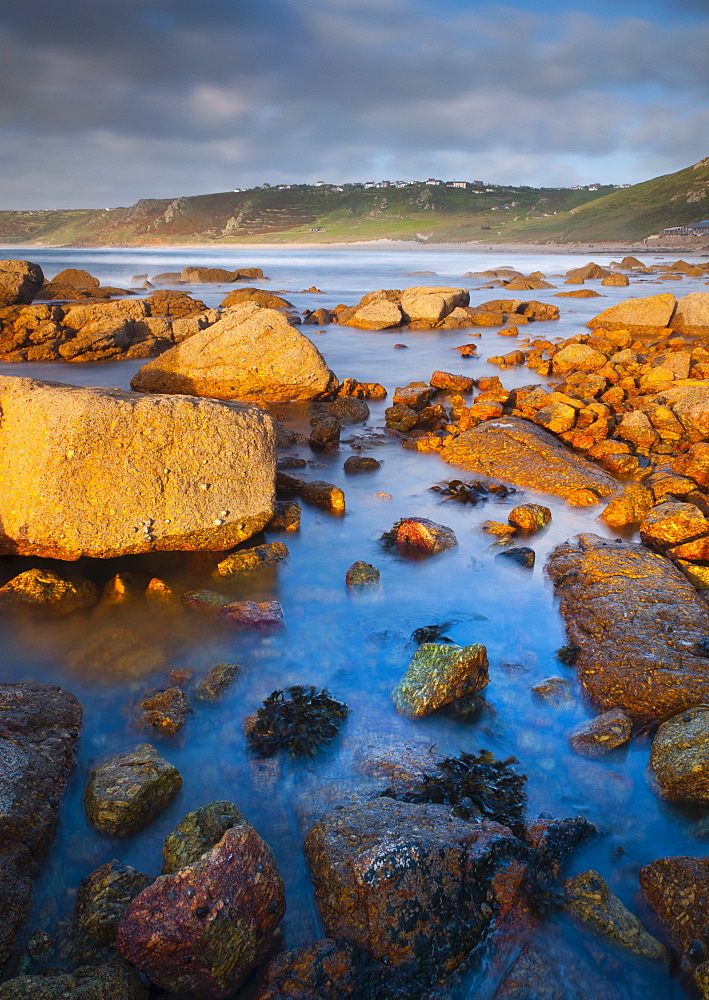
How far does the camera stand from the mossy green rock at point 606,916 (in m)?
2.89

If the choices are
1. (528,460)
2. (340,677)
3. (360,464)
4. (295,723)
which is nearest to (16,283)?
(360,464)

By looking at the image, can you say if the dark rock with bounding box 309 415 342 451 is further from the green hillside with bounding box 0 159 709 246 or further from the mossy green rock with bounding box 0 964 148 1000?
the green hillside with bounding box 0 159 709 246

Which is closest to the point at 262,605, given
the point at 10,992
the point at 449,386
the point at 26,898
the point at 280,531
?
the point at 280,531

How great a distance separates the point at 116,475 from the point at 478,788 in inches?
170

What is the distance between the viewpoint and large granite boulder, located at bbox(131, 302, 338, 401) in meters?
12.3

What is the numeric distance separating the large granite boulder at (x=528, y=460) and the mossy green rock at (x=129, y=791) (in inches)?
242

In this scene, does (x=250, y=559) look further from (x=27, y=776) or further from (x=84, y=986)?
(x=84, y=986)

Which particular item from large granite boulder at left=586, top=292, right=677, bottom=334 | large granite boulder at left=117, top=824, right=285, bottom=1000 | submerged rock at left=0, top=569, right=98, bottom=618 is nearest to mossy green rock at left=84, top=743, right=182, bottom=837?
large granite boulder at left=117, top=824, right=285, bottom=1000

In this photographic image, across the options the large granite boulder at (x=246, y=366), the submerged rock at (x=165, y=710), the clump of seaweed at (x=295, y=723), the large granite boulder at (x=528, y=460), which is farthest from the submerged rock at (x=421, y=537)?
the large granite boulder at (x=246, y=366)

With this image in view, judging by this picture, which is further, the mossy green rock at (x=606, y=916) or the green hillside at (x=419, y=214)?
the green hillside at (x=419, y=214)

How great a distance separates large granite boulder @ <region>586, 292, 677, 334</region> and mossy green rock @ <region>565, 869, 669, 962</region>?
19.2 meters

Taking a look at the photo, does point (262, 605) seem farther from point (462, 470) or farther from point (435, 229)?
point (435, 229)

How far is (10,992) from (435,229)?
6058 inches

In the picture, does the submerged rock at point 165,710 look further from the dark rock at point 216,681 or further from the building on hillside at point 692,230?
the building on hillside at point 692,230
